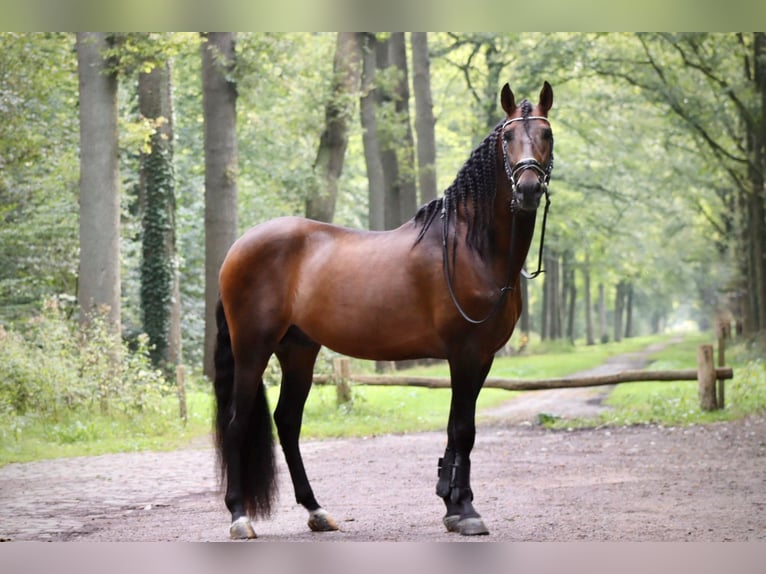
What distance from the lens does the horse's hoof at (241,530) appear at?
14.6 feet

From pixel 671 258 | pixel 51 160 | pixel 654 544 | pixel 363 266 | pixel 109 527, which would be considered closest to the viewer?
pixel 363 266

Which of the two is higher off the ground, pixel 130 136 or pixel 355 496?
pixel 130 136

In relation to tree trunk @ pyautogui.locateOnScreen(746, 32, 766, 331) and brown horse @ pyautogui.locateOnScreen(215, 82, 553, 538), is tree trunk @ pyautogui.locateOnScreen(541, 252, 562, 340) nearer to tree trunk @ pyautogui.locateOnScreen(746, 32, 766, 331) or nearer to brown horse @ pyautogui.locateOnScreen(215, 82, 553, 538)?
tree trunk @ pyautogui.locateOnScreen(746, 32, 766, 331)

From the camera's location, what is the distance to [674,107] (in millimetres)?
12359

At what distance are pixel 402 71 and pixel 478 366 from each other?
856cm

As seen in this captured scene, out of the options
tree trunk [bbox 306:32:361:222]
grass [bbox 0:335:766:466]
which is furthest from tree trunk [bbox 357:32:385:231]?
grass [bbox 0:335:766:466]

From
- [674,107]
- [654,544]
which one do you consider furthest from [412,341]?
[674,107]

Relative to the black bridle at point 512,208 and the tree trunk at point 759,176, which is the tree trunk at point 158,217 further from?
the tree trunk at point 759,176

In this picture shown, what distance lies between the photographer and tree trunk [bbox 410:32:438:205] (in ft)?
40.3

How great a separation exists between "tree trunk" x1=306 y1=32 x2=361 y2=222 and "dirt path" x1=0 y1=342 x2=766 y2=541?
3175 millimetres

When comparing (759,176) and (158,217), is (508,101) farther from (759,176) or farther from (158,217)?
(759,176)

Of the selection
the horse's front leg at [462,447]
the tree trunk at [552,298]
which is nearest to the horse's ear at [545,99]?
the horse's front leg at [462,447]

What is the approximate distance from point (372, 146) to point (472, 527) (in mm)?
8547
